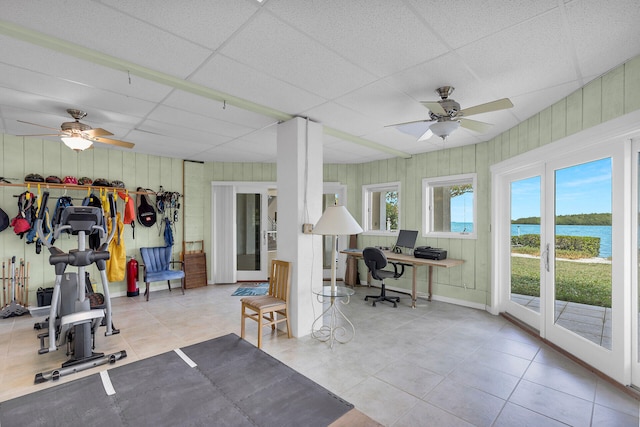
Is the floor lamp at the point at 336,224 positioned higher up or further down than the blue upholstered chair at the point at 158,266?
higher up

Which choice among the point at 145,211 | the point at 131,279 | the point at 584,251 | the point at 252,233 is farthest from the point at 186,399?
the point at 252,233

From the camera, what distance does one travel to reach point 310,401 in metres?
2.20

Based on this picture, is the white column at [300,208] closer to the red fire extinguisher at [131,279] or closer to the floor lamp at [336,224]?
the floor lamp at [336,224]

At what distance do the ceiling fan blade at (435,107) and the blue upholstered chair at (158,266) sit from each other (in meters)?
4.83

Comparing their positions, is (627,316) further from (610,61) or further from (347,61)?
(347,61)

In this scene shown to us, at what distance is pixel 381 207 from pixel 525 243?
2.78 meters

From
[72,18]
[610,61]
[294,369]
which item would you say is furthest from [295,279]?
[610,61]

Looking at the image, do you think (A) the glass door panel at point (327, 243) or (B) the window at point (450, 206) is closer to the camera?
(B) the window at point (450, 206)

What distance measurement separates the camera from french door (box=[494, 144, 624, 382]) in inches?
101

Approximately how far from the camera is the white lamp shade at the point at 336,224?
3113mm

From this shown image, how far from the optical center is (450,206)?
209 inches

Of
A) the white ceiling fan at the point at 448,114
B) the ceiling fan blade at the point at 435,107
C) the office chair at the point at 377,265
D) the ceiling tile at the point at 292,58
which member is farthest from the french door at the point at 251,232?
the ceiling fan blade at the point at 435,107

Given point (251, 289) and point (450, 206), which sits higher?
point (450, 206)

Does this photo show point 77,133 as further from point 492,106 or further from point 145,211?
point 492,106
